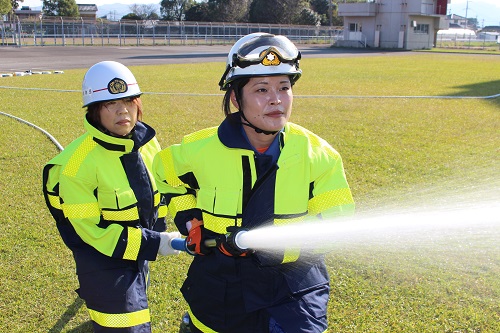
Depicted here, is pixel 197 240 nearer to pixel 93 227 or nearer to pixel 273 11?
pixel 93 227

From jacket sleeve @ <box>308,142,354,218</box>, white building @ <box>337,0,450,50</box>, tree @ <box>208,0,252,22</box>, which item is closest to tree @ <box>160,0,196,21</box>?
tree @ <box>208,0,252,22</box>

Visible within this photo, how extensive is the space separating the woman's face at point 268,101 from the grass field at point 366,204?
4.67 feet

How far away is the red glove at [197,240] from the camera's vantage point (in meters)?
2.51

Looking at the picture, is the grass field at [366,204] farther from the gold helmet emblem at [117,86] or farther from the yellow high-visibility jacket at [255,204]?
the gold helmet emblem at [117,86]

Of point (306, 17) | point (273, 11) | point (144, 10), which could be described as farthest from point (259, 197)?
point (144, 10)

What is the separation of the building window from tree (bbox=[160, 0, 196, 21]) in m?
32.7

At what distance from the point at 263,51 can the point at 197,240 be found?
974mm

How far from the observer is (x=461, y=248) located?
4570 millimetres

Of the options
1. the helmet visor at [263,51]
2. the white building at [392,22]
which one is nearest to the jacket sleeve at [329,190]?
the helmet visor at [263,51]

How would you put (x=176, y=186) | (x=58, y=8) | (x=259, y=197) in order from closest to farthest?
(x=259, y=197) → (x=176, y=186) → (x=58, y=8)

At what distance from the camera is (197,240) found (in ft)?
8.26

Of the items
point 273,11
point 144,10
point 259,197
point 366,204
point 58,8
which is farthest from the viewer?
point 144,10

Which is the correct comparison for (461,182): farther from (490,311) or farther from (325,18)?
(325,18)

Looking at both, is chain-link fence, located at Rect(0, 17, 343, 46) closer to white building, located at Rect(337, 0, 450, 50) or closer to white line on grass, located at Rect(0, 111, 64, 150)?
white building, located at Rect(337, 0, 450, 50)
